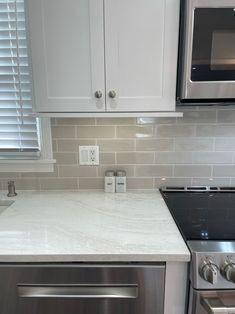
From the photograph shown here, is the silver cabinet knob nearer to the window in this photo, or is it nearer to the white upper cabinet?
the white upper cabinet

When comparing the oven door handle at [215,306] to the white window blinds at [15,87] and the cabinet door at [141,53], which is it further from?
the white window blinds at [15,87]

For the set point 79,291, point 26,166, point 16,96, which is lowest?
point 79,291

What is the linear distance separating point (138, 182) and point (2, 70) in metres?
1.04

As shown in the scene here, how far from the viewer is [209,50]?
102cm

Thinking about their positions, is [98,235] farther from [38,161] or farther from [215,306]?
[38,161]

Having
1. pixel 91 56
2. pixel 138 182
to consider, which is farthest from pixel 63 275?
pixel 91 56

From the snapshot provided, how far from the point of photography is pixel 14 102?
56.6 inches

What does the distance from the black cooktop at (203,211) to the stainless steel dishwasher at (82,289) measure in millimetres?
236

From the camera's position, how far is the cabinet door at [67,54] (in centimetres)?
105

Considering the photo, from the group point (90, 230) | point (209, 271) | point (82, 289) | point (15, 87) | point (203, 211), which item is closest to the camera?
point (209, 271)

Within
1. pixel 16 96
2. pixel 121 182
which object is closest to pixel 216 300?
pixel 121 182

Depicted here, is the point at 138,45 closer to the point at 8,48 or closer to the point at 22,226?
the point at 8,48

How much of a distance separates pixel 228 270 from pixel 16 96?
A: 1.36 m

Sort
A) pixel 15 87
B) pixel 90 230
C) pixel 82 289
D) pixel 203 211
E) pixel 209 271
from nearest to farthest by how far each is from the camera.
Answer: pixel 209 271 → pixel 82 289 → pixel 90 230 → pixel 203 211 → pixel 15 87
